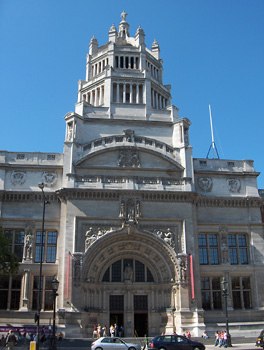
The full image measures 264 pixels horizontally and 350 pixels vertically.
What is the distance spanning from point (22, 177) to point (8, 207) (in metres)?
3.30

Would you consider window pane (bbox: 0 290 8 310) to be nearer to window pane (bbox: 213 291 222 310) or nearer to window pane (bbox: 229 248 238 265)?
window pane (bbox: 213 291 222 310)

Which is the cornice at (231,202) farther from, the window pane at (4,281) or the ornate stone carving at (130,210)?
the window pane at (4,281)

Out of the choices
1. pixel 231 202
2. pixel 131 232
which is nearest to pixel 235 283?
pixel 231 202

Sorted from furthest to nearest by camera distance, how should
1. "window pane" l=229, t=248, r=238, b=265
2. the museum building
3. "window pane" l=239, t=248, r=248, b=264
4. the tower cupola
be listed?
1. the tower cupola
2. "window pane" l=239, t=248, r=248, b=264
3. "window pane" l=229, t=248, r=238, b=265
4. the museum building

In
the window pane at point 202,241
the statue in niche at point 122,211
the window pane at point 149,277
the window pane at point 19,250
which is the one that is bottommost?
the window pane at point 149,277

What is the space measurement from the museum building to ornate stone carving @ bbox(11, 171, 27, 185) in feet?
0.33

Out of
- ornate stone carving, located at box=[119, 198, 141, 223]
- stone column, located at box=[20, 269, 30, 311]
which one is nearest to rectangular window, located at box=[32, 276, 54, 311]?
stone column, located at box=[20, 269, 30, 311]

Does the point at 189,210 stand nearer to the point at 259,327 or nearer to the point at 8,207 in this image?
the point at 259,327

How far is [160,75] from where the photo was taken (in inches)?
2096

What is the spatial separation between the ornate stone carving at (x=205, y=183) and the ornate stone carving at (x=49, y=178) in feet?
49.5

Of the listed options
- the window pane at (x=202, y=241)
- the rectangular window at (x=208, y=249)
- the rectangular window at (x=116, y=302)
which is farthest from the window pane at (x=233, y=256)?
the rectangular window at (x=116, y=302)

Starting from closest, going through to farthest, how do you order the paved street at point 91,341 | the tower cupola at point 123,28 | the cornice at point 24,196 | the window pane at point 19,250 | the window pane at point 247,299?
the paved street at point 91,341 < the window pane at point 19,250 < the cornice at point 24,196 < the window pane at point 247,299 < the tower cupola at point 123,28

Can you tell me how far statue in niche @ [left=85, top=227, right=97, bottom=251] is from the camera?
3654 centimetres

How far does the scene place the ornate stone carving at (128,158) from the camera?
131 feet
